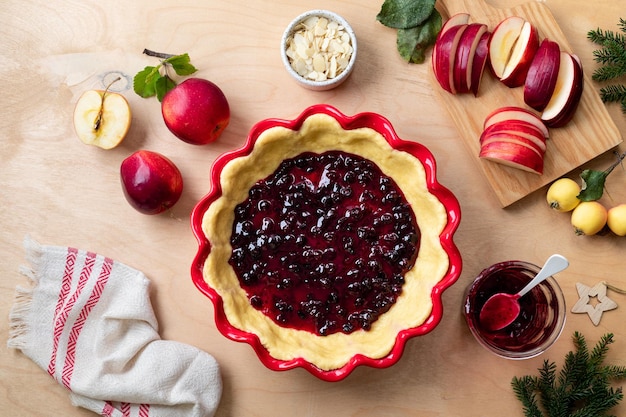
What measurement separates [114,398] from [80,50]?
121cm

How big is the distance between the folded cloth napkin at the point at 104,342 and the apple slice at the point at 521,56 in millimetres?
1389

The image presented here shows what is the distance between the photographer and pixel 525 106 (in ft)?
6.83

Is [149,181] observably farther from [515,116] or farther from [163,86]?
[515,116]

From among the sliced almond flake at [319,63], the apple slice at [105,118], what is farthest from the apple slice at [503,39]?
the apple slice at [105,118]

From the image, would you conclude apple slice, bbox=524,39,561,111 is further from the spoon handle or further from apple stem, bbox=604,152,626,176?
the spoon handle

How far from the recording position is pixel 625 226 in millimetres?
2008

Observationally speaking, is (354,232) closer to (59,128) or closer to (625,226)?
(625,226)

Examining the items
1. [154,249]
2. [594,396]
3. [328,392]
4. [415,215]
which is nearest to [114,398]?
[154,249]

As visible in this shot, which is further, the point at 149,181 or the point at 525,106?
the point at 525,106

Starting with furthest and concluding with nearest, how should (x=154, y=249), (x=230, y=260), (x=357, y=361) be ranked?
(x=154, y=249)
(x=230, y=260)
(x=357, y=361)

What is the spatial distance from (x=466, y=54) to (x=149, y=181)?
111cm

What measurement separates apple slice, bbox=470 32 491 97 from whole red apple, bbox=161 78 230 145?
84 cm

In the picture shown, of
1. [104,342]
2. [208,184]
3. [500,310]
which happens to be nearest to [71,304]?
[104,342]

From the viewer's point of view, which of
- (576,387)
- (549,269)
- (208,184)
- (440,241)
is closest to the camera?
(549,269)
